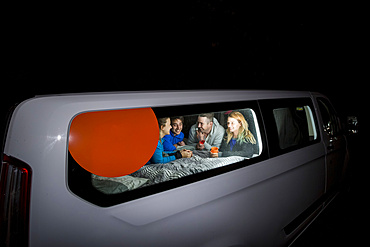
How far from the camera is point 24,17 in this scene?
22.3 ft

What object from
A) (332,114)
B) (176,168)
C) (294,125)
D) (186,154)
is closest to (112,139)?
(176,168)

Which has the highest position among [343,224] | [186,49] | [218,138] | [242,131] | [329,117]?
[186,49]

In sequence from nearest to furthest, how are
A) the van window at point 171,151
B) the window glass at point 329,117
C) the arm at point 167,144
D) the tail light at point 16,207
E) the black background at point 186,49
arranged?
the tail light at point 16,207 → the van window at point 171,151 → the arm at point 167,144 → the window glass at point 329,117 → the black background at point 186,49

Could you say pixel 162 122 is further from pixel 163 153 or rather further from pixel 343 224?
pixel 343 224

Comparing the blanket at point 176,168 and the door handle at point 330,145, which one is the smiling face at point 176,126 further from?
the door handle at point 330,145

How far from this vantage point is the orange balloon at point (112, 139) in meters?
1.16

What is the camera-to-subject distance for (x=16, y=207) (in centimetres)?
98

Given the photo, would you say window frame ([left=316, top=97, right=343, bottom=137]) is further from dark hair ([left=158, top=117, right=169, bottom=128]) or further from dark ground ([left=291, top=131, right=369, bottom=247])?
dark hair ([left=158, top=117, right=169, bottom=128])

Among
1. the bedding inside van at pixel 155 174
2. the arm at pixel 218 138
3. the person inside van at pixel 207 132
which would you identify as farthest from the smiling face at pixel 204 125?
the bedding inside van at pixel 155 174

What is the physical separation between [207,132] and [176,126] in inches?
16.2

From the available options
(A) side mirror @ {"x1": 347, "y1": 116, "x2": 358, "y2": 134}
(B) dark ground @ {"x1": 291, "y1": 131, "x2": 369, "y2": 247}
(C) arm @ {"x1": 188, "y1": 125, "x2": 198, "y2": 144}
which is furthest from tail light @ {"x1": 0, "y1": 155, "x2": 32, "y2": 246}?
(A) side mirror @ {"x1": 347, "y1": 116, "x2": 358, "y2": 134}

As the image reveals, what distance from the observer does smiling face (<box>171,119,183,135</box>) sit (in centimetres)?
282

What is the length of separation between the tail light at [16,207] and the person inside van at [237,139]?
5.51 feet

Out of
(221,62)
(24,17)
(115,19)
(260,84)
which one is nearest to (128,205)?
(24,17)
